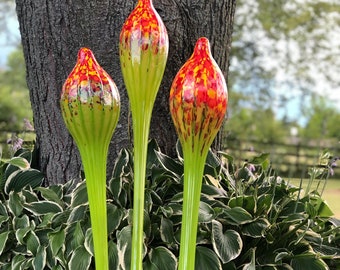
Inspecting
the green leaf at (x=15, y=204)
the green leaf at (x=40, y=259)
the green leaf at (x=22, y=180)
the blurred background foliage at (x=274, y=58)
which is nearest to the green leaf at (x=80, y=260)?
the green leaf at (x=40, y=259)

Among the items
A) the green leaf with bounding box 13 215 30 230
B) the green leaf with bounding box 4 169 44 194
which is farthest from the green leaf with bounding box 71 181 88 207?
the green leaf with bounding box 4 169 44 194

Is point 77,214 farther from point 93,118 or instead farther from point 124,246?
point 93,118

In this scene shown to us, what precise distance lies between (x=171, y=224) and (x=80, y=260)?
282 millimetres

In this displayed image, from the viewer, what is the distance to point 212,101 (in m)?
1.14

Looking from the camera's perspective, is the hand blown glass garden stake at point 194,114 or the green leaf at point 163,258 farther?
the green leaf at point 163,258

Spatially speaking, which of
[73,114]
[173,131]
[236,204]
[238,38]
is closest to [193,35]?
[173,131]

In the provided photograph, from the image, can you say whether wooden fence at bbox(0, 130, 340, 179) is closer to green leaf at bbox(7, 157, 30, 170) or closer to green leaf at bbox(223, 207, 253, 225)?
green leaf at bbox(223, 207, 253, 225)

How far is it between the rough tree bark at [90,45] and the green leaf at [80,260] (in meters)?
0.34

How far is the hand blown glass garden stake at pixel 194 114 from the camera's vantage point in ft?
3.73

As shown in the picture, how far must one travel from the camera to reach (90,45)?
1741 mm

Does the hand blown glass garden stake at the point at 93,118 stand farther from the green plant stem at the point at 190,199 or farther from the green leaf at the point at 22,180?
the green leaf at the point at 22,180

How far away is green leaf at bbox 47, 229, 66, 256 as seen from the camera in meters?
1.56

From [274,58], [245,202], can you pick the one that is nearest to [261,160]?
[245,202]

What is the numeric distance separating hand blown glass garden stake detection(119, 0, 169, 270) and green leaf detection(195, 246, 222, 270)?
25 cm
